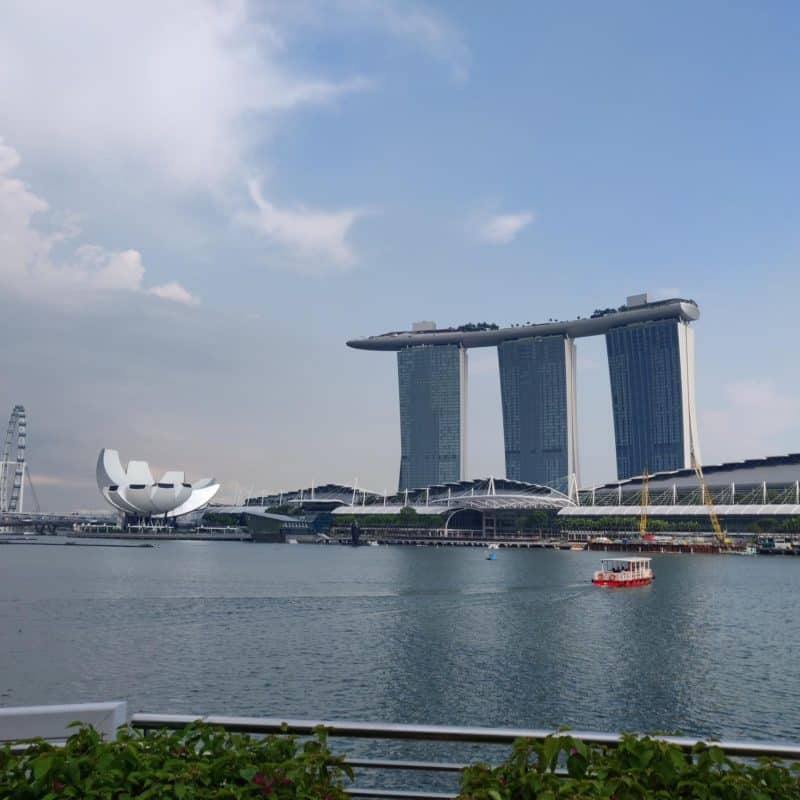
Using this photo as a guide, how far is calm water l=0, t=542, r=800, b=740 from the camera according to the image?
74.6ft

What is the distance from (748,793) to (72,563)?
87093mm

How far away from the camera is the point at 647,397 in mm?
181000

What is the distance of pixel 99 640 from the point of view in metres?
33.8

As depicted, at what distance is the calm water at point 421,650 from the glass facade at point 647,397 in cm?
11902

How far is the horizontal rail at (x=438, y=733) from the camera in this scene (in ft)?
11.8

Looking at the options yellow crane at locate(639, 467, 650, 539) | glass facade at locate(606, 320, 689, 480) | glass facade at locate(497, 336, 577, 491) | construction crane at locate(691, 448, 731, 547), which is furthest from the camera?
glass facade at locate(497, 336, 577, 491)

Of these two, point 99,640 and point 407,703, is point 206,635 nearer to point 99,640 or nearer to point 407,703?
point 99,640

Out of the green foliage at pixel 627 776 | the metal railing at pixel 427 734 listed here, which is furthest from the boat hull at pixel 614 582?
the green foliage at pixel 627 776

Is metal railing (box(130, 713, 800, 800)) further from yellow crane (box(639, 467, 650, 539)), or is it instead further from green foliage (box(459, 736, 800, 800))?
yellow crane (box(639, 467, 650, 539))

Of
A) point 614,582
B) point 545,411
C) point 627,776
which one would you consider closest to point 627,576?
point 614,582

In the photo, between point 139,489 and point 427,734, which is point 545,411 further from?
point 427,734

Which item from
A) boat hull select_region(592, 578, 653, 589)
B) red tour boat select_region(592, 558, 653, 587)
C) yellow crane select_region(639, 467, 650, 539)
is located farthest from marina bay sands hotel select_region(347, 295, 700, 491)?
boat hull select_region(592, 578, 653, 589)

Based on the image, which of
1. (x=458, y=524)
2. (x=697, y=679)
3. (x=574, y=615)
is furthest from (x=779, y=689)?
(x=458, y=524)

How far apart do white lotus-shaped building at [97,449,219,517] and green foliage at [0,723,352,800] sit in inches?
6151
